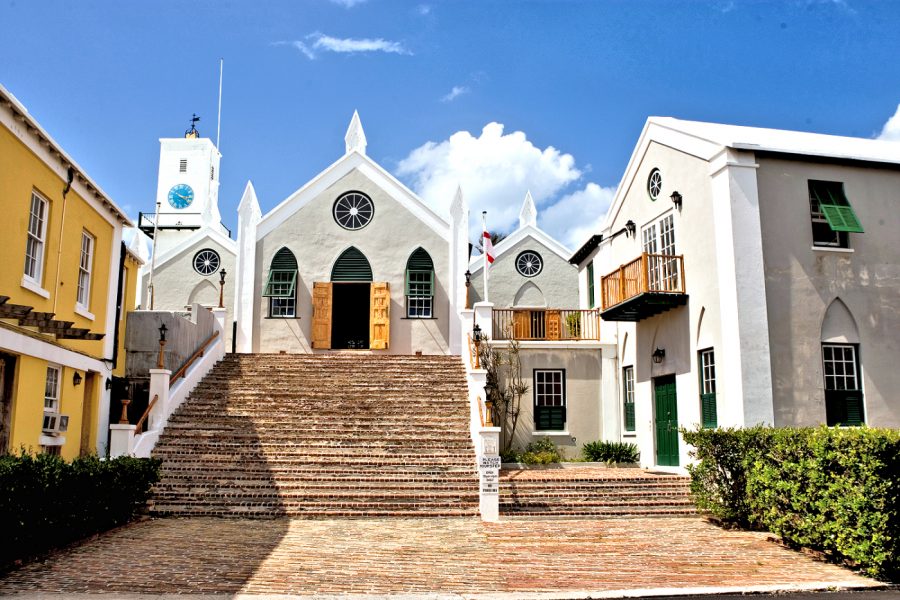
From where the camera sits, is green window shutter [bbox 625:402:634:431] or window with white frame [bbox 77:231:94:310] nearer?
window with white frame [bbox 77:231:94:310]

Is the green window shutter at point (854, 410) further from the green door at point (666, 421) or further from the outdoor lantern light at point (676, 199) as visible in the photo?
the outdoor lantern light at point (676, 199)

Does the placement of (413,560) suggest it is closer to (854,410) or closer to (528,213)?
(854,410)

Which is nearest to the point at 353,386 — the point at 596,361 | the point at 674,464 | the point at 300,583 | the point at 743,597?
the point at 596,361

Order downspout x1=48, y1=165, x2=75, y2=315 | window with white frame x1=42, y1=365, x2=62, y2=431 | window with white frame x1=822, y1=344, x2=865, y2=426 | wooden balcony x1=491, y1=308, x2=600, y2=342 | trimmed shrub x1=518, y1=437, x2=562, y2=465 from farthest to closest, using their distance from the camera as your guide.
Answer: wooden balcony x1=491, y1=308, x2=600, y2=342
trimmed shrub x1=518, y1=437, x2=562, y2=465
window with white frame x1=822, y1=344, x2=865, y2=426
downspout x1=48, y1=165, x2=75, y2=315
window with white frame x1=42, y1=365, x2=62, y2=431

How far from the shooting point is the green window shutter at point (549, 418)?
19.4 meters

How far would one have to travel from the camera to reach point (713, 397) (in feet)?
49.8

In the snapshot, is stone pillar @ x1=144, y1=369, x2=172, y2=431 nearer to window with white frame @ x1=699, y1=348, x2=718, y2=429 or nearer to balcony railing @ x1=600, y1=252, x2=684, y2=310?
balcony railing @ x1=600, y1=252, x2=684, y2=310

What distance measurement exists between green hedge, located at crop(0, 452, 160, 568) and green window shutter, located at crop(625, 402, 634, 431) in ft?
37.6

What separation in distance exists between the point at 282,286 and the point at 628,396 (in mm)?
11365

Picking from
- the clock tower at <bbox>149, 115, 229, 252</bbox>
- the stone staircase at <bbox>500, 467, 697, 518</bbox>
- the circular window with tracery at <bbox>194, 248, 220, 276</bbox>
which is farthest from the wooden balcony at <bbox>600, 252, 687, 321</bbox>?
the clock tower at <bbox>149, 115, 229, 252</bbox>

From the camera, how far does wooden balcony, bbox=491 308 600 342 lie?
20.2 meters

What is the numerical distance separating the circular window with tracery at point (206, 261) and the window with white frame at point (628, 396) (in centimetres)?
1650

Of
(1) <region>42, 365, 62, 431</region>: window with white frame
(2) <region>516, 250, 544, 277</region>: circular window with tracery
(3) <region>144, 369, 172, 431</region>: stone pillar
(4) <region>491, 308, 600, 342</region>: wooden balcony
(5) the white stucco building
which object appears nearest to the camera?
(1) <region>42, 365, 62, 431</region>: window with white frame

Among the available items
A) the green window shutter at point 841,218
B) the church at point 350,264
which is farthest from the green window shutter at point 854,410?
the church at point 350,264
